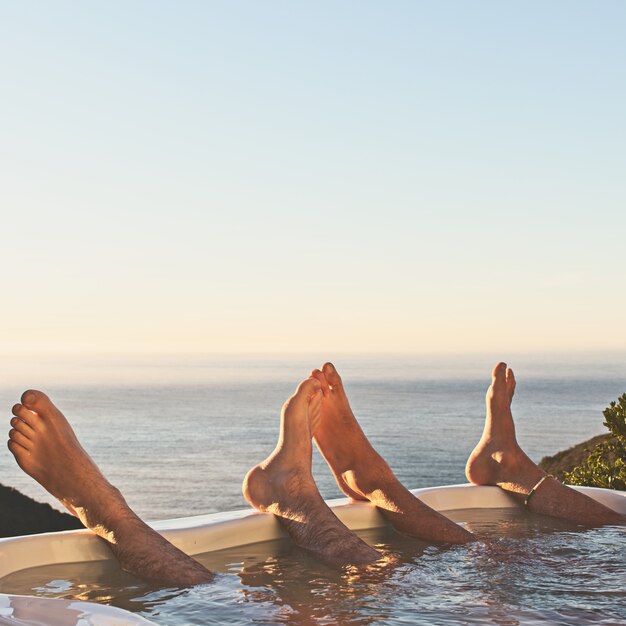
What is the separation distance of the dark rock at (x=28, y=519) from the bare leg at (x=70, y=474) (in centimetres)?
281

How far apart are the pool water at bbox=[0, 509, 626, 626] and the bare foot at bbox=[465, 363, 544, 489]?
0.55 meters

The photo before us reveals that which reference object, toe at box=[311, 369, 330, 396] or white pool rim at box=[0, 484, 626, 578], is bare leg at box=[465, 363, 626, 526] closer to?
white pool rim at box=[0, 484, 626, 578]

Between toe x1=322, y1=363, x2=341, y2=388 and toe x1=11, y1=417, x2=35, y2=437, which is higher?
toe x1=322, y1=363, x2=341, y2=388

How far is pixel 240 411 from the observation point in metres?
36.7

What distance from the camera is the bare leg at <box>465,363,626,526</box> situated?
3.20 meters

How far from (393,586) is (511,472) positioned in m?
1.34

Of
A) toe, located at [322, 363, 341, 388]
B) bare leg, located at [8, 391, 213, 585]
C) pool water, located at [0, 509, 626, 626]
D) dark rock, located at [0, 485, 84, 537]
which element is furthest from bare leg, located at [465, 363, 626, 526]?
dark rock, located at [0, 485, 84, 537]

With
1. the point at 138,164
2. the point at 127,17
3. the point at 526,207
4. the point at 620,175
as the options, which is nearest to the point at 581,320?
the point at 526,207

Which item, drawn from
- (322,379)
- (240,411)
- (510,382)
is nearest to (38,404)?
(322,379)

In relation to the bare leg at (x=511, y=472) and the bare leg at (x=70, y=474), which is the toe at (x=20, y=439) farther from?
the bare leg at (x=511, y=472)

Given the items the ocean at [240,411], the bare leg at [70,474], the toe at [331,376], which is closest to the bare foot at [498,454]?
the toe at [331,376]

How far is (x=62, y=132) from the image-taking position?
13.4 metres

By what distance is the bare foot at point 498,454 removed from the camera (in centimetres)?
341

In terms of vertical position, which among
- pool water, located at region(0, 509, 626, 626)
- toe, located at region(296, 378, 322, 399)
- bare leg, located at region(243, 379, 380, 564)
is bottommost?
pool water, located at region(0, 509, 626, 626)
